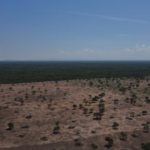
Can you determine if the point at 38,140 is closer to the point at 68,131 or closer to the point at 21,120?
the point at 68,131

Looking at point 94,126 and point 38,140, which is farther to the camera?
point 94,126

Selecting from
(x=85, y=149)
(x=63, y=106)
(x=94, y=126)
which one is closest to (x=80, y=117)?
(x=94, y=126)

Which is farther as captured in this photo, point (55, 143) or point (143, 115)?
point (143, 115)

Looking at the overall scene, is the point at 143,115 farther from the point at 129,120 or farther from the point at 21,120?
the point at 21,120

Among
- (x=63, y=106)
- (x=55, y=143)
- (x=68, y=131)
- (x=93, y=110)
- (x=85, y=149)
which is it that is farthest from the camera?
(x=63, y=106)

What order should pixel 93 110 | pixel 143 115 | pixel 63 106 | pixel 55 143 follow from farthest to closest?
pixel 63 106
pixel 93 110
pixel 143 115
pixel 55 143

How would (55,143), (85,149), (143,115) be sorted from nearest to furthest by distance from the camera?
(85,149)
(55,143)
(143,115)

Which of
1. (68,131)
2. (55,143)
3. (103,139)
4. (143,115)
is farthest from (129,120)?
(55,143)

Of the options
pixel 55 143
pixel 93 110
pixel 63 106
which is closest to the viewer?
pixel 55 143
